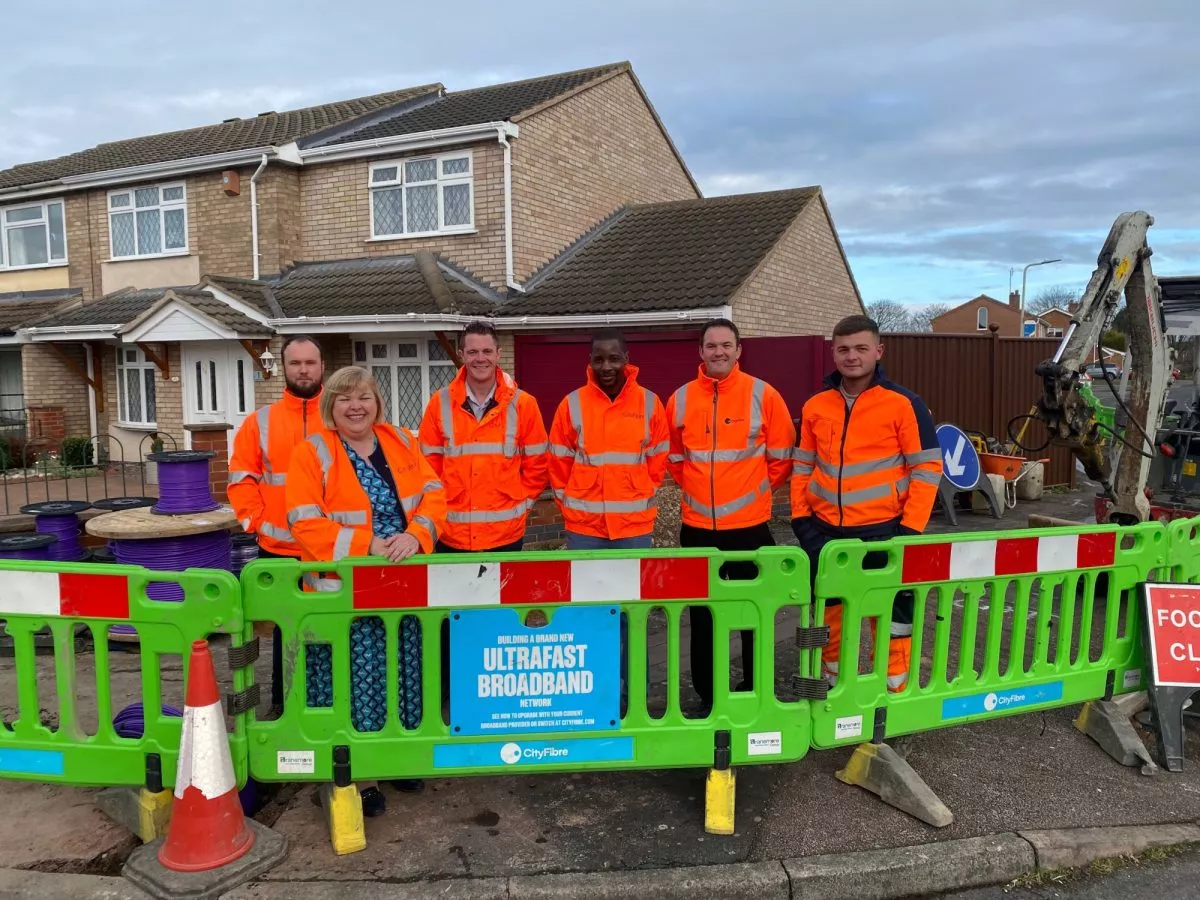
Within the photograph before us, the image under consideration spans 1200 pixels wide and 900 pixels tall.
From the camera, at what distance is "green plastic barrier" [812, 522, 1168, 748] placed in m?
3.53

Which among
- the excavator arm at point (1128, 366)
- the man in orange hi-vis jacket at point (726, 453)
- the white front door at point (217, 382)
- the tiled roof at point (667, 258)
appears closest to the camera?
the man in orange hi-vis jacket at point (726, 453)

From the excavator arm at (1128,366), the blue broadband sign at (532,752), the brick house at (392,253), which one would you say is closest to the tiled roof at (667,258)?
the brick house at (392,253)

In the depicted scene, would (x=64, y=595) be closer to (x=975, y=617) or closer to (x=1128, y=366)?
(x=975, y=617)

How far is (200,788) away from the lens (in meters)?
3.05

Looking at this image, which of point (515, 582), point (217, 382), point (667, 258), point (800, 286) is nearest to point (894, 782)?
point (515, 582)

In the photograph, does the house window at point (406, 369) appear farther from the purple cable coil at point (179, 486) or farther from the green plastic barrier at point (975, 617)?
the green plastic barrier at point (975, 617)

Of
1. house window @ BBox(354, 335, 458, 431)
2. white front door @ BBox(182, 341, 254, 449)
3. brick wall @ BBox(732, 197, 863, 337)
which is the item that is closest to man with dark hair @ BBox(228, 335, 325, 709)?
brick wall @ BBox(732, 197, 863, 337)

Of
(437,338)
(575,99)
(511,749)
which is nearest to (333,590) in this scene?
(511,749)

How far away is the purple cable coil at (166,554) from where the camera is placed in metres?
5.82

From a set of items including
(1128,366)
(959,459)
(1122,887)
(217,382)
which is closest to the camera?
(1122,887)

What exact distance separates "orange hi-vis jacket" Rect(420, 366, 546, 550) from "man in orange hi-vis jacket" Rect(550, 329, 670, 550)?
9.8 inches

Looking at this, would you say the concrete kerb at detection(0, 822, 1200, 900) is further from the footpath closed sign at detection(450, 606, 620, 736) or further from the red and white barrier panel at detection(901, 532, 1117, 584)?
the red and white barrier panel at detection(901, 532, 1117, 584)

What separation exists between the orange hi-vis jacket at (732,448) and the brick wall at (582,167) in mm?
9813

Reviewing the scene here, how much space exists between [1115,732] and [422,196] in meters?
12.8
